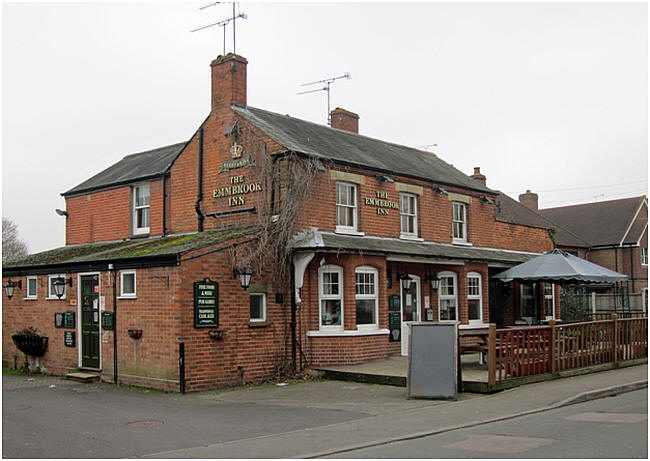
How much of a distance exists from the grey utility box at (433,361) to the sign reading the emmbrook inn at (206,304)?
14.9 ft

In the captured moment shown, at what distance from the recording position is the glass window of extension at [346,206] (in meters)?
19.0

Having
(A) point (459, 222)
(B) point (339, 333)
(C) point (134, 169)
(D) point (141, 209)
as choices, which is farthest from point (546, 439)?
(C) point (134, 169)

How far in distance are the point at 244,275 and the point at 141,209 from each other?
8508mm

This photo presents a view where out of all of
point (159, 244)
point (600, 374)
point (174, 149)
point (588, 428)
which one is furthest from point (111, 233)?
point (588, 428)

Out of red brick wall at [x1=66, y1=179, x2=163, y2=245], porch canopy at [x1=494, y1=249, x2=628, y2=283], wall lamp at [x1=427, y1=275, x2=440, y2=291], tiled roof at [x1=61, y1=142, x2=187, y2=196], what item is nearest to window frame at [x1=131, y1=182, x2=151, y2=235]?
red brick wall at [x1=66, y1=179, x2=163, y2=245]

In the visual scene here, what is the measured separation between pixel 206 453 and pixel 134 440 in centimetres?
160

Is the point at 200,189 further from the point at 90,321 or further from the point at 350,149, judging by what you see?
the point at 90,321

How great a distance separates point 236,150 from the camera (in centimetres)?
1914

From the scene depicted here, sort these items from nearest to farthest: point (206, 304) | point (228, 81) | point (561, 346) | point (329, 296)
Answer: point (206, 304) < point (561, 346) < point (329, 296) < point (228, 81)

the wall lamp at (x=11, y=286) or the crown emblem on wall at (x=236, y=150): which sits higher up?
the crown emblem on wall at (x=236, y=150)

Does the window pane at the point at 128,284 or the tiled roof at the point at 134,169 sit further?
the tiled roof at the point at 134,169

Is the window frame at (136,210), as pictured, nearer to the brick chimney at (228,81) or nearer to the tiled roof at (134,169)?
the tiled roof at (134,169)

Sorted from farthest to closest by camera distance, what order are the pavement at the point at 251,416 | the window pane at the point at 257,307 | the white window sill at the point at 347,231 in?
the white window sill at the point at 347,231 → the window pane at the point at 257,307 → the pavement at the point at 251,416

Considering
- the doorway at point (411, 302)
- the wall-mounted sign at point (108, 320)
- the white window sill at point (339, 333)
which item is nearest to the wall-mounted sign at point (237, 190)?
the white window sill at point (339, 333)
